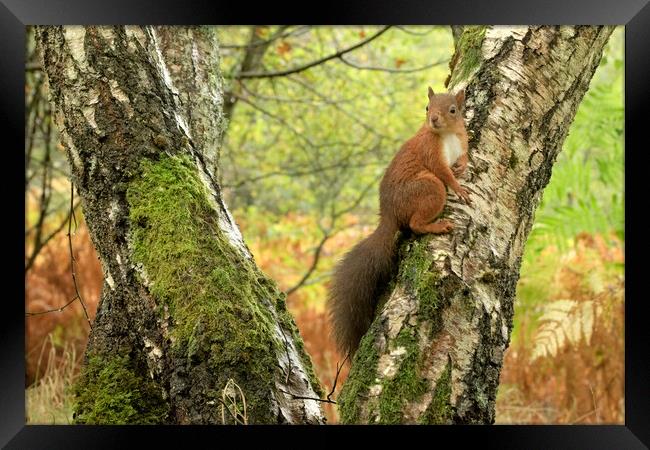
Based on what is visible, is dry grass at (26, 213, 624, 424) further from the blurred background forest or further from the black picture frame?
the black picture frame

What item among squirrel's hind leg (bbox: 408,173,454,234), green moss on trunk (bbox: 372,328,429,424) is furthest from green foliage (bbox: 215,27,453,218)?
green moss on trunk (bbox: 372,328,429,424)

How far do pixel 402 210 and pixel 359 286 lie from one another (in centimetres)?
27

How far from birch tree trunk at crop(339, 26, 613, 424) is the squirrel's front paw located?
2cm

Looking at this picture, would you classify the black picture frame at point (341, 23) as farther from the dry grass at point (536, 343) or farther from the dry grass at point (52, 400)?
the dry grass at point (536, 343)

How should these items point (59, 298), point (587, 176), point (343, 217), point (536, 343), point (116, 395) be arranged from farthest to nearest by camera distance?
point (343, 217)
point (59, 298)
point (587, 176)
point (536, 343)
point (116, 395)

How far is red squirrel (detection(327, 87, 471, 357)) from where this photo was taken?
2.07 metres

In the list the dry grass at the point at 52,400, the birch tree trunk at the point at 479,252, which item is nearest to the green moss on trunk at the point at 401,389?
the birch tree trunk at the point at 479,252

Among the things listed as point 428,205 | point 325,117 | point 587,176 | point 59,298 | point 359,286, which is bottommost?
point 359,286

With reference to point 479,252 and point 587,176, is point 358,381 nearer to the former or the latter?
point 479,252

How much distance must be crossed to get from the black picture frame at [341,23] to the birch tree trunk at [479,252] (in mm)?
89

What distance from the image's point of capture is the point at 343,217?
19.7ft

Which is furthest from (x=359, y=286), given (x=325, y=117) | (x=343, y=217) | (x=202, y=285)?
(x=343, y=217)

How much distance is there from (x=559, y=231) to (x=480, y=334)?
239 centimetres

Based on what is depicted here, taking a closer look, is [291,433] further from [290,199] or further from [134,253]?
[290,199]
